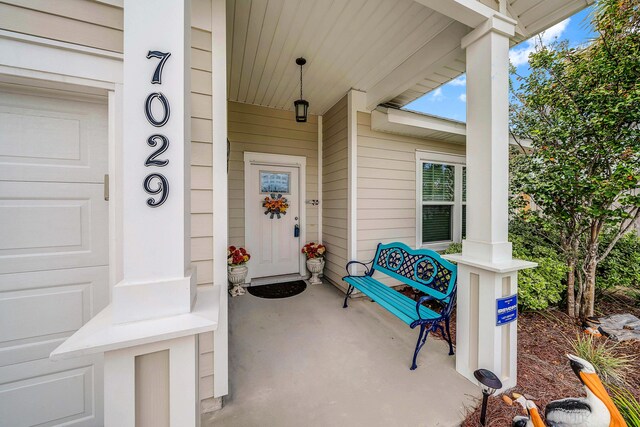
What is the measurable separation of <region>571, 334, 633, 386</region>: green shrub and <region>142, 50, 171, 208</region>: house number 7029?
9.72ft

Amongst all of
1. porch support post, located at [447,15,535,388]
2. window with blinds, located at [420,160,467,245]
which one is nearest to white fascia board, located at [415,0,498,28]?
porch support post, located at [447,15,535,388]

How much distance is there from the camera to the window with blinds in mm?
3910

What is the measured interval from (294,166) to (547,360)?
361 centimetres

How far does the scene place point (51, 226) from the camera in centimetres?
124

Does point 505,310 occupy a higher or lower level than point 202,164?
lower

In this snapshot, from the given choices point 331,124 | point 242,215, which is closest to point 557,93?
point 331,124

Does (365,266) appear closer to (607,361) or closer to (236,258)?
(236,258)

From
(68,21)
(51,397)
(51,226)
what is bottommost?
(51,397)

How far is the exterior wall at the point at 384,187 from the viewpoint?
3.30 metres

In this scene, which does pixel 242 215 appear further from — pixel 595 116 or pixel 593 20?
pixel 593 20

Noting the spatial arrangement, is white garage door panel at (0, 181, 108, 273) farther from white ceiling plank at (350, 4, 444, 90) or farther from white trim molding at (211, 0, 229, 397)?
white ceiling plank at (350, 4, 444, 90)

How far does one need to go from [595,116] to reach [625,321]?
6.49 ft

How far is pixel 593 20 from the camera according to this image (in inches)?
83.2

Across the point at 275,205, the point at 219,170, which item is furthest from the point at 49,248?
the point at 275,205
